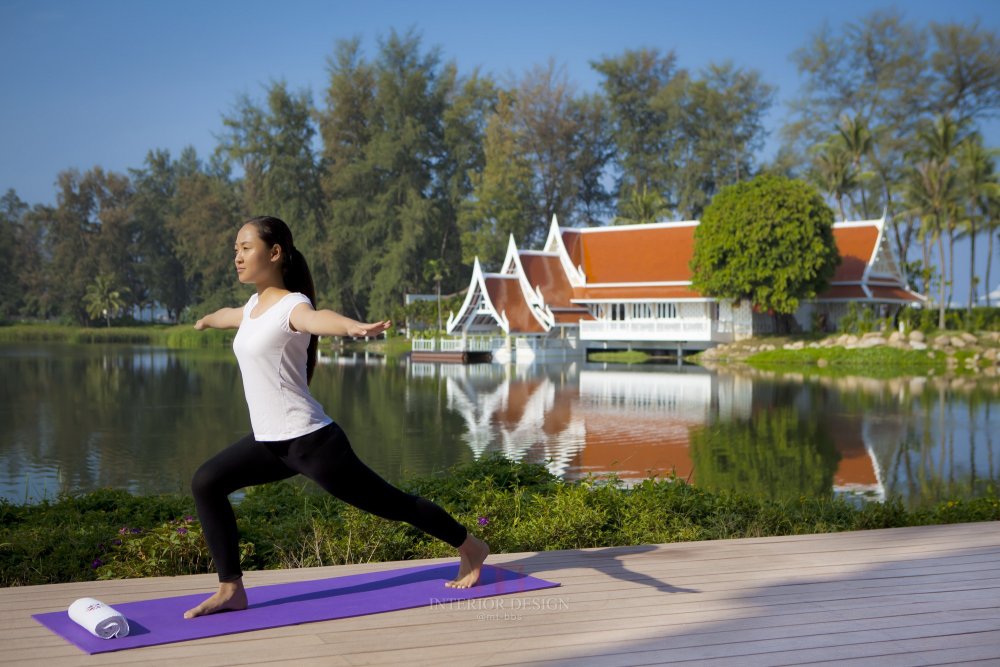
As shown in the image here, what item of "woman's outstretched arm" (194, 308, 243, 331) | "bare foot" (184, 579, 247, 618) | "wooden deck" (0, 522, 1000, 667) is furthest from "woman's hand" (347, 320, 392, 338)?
"bare foot" (184, 579, 247, 618)

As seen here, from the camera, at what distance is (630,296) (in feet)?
134

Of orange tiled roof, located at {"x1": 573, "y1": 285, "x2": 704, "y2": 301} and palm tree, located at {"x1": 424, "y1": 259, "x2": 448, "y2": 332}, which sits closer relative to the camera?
orange tiled roof, located at {"x1": 573, "y1": 285, "x2": 704, "y2": 301}

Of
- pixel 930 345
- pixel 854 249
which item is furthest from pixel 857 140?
pixel 930 345

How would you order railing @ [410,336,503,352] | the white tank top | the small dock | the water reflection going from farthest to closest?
railing @ [410,336,503,352] < the small dock < the water reflection < the white tank top

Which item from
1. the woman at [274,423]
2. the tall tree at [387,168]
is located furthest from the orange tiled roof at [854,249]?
the woman at [274,423]

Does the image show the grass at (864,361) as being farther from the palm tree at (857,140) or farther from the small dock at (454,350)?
the palm tree at (857,140)

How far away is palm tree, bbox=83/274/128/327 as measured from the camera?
231 feet

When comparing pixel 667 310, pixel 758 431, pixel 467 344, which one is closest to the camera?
pixel 758 431

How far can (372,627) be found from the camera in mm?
3576

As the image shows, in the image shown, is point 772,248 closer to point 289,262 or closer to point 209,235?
point 289,262

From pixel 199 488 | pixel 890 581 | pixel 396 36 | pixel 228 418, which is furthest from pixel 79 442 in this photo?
pixel 396 36

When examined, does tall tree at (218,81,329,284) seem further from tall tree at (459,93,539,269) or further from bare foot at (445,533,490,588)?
bare foot at (445,533,490,588)

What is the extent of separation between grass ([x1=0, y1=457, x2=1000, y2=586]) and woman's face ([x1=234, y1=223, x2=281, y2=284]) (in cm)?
185

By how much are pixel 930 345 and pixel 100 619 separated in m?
34.5
